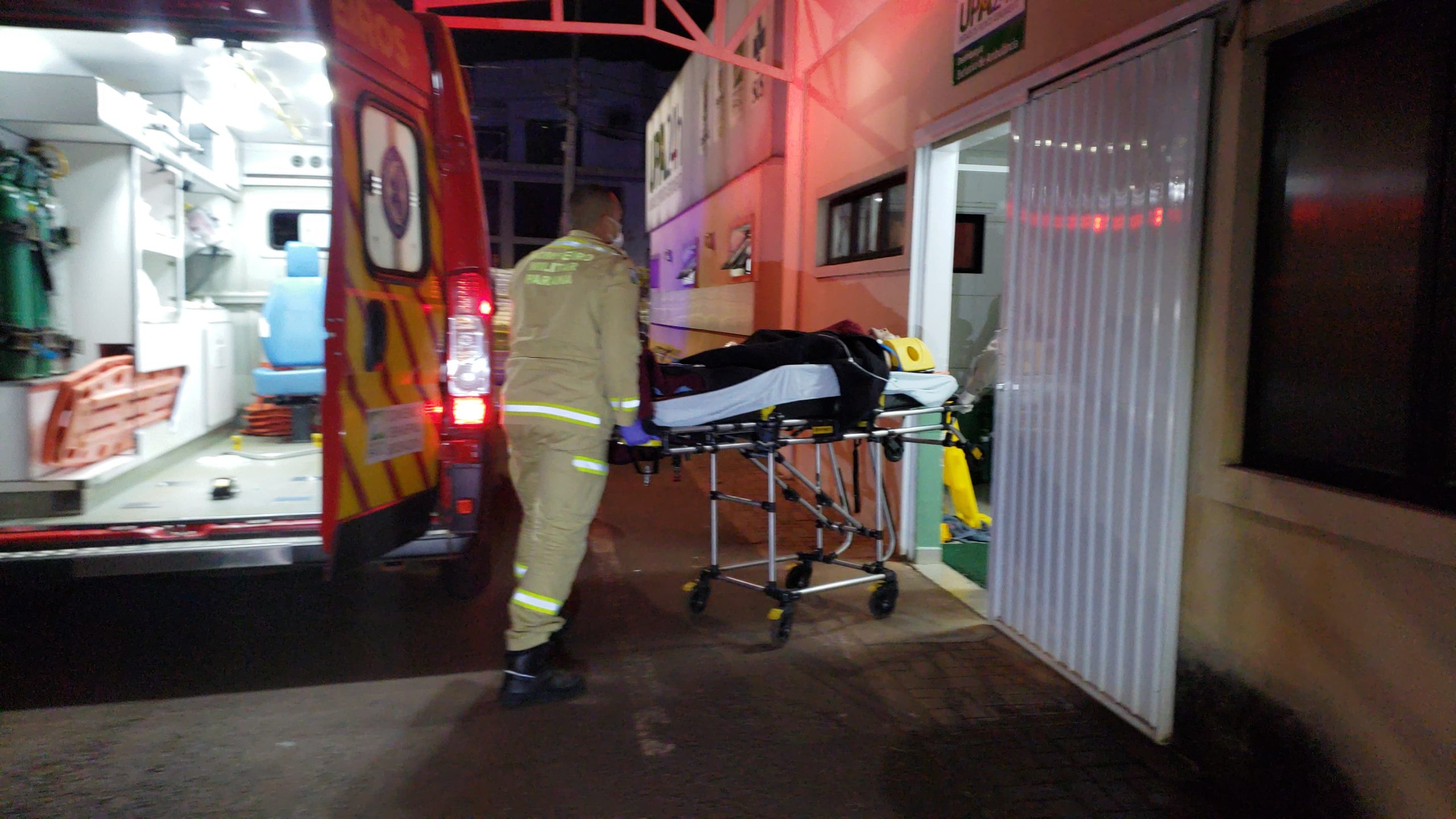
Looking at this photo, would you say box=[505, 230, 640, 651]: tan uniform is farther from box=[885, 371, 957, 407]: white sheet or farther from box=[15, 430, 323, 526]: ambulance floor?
box=[885, 371, 957, 407]: white sheet

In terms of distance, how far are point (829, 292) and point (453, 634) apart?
4073mm

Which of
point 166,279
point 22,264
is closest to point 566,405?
point 22,264

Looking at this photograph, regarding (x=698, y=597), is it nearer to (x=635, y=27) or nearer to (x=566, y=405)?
(x=566, y=405)

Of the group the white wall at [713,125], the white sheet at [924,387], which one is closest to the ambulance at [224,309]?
the white sheet at [924,387]

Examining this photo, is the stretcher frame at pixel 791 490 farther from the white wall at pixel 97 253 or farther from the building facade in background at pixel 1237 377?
the white wall at pixel 97 253

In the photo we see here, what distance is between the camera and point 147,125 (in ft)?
17.8

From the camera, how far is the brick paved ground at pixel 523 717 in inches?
116

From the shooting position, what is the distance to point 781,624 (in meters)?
4.34

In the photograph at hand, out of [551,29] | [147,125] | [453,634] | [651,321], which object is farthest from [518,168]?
[453,634]

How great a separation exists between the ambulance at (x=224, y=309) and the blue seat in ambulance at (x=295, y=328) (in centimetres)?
2

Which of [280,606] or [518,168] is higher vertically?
[518,168]

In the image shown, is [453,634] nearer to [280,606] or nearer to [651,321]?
[280,606]

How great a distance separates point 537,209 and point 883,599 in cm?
2754

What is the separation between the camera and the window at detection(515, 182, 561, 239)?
2997 centimetres
